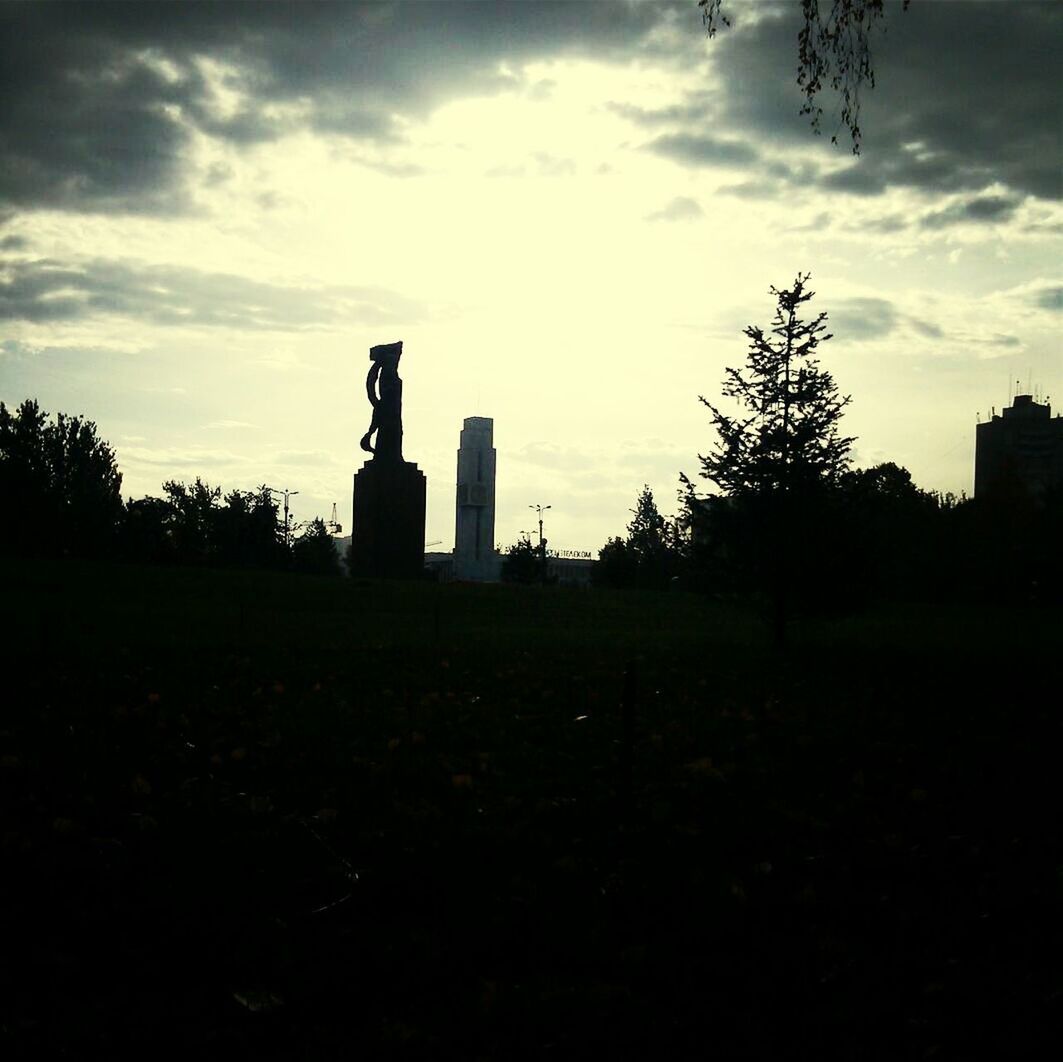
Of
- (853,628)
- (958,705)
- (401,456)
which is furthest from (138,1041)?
(401,456)

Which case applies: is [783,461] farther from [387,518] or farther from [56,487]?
[56,487]

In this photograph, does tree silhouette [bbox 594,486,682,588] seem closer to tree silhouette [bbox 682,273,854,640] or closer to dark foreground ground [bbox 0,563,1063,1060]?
tree silhouette [bbox 682,273,854,640]

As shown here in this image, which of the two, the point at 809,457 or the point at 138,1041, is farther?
the point at 809,457

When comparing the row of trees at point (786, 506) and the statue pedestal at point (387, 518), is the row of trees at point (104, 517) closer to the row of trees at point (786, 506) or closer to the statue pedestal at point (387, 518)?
the statue pedestal at point (387, 518)

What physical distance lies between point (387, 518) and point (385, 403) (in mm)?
4218

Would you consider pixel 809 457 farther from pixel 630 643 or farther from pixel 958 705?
pixel 958 705

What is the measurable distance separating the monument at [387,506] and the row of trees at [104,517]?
82.0 feet

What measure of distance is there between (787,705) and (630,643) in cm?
1094

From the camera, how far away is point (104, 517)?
236 ft

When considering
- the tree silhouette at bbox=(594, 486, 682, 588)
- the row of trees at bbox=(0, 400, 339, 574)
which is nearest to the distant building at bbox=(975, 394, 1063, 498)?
the tree silhouette at bbox=(594, 486, 682, 588)

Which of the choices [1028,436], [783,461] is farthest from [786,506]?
→ [1028,436]

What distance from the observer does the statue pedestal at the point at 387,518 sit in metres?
38.1

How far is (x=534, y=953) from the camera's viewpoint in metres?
3.96

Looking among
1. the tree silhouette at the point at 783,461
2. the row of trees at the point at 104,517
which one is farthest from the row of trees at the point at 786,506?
the row of trees at the point at 104,517
